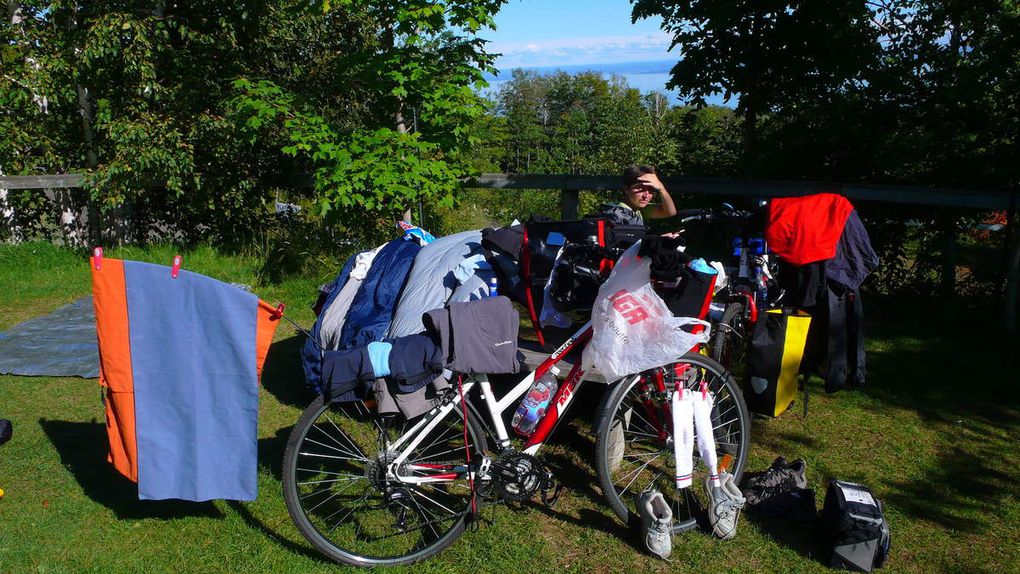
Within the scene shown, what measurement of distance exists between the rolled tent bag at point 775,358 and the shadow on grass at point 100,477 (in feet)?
8.66

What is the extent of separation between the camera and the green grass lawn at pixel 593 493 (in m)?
3.15

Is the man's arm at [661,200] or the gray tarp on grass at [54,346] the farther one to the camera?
the gray tarp on grass at [54,346]

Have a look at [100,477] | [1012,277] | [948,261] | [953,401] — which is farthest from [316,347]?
[948,261]

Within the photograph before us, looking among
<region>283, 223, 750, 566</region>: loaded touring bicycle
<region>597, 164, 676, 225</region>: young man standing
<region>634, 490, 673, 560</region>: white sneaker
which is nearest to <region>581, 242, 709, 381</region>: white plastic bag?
<region>283, 223, 750, 566</region>: loaded touring bicycle

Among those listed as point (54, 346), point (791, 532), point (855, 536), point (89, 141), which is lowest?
point (791, 532)

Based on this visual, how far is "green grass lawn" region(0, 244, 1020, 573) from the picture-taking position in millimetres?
3146

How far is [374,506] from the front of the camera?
3.22 meters

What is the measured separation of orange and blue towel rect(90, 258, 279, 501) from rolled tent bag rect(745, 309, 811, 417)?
233 cm

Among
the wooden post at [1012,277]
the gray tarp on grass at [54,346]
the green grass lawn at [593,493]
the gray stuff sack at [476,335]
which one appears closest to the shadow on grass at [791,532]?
the green grass lawn at [593,493]

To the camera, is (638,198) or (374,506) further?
(638,198)

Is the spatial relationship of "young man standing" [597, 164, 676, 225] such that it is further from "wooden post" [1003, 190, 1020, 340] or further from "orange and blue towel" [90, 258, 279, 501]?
"wooden post" [1003, 190, 1020, 340]

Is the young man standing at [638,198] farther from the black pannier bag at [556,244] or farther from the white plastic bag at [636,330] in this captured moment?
the white plastic bag at [636,330]

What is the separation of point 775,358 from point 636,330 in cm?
105

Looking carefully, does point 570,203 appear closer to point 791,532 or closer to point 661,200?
point 661,200
